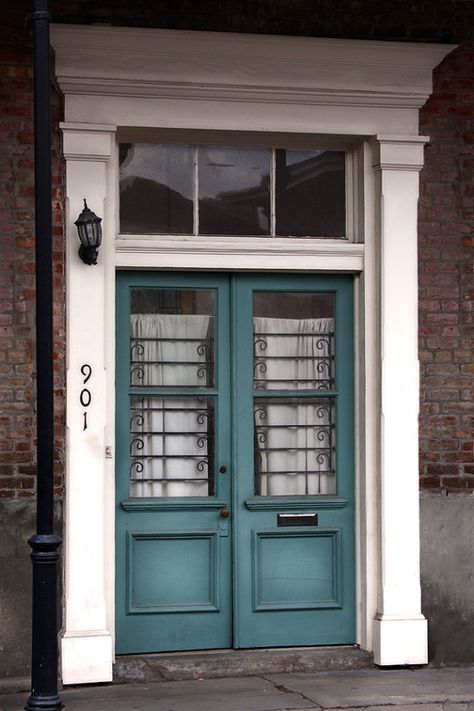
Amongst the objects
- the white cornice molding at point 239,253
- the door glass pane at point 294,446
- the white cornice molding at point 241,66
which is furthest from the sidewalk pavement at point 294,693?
the white cornice molding at point 241,66

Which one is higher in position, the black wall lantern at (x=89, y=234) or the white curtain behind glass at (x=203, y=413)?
the black wall lantern at (x=89, y=234)

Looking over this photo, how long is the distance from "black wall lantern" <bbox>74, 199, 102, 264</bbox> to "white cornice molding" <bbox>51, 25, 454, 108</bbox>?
0.81m

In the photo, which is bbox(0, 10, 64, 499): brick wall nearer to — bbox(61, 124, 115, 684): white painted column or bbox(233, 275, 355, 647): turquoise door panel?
bbox(61, 124, 115, 684): white painted column

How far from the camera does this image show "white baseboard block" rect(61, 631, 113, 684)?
7.50 m

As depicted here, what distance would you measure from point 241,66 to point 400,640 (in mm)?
3852

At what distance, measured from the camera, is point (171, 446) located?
8086 mm

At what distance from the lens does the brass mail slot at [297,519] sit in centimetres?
811

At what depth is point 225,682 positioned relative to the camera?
302 inches

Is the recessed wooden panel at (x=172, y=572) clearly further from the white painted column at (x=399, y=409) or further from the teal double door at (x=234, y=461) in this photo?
the white painted column at (x=399, y=409)

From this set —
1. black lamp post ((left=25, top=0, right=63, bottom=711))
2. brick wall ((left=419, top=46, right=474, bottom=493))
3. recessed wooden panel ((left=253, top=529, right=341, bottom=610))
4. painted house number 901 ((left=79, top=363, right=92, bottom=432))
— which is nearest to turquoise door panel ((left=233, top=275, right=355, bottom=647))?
recessed wooden panel ((left=253, top=529, right=341, bottom=610))

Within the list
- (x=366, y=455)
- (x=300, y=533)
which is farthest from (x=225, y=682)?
(x=366, y=455)

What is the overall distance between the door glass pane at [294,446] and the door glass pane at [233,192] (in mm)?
1179

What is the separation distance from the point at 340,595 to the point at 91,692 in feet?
5.90

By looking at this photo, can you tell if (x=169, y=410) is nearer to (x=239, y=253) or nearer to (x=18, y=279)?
(x=239, y=253)
